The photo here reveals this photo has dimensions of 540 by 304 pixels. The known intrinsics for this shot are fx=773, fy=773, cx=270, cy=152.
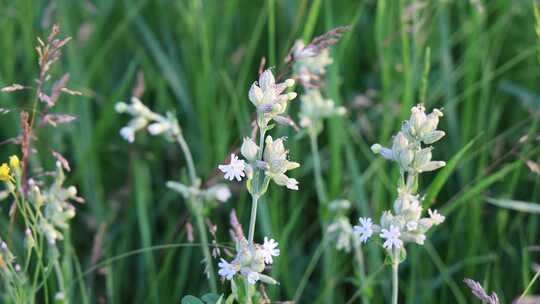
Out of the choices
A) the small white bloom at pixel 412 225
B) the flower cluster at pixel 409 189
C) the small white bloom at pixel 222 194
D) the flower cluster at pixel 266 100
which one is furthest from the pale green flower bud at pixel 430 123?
the small white bloom at pixel 222 194

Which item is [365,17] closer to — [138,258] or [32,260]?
[138,258]

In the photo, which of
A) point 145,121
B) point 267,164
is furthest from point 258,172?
point 145,121

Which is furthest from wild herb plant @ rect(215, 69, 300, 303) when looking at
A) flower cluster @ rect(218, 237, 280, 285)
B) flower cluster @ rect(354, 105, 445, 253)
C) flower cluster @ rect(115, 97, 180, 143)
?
flower cluster @ rect(115, 97, 180, 143)

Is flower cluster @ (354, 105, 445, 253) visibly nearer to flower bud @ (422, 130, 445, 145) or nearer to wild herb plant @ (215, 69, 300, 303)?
flower bud @ (422, 130, 445, 145)

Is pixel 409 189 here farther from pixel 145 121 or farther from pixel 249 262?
pixel 145 121

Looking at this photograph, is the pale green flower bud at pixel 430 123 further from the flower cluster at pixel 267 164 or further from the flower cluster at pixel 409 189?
the flower cluster at pixel 267 164

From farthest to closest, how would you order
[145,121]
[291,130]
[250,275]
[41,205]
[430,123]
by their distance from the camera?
[291,130], [145,121], [41,205], [430,123], [250,275]

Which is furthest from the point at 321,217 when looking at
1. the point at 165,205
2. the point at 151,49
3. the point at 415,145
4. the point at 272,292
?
the point at 151,49
